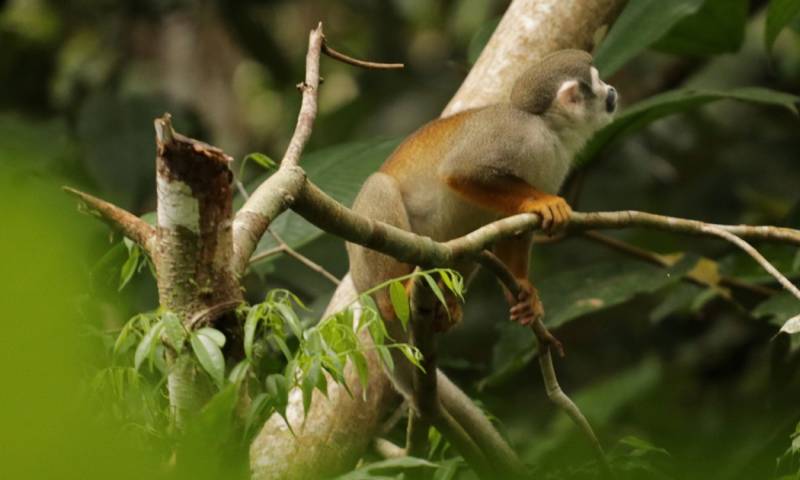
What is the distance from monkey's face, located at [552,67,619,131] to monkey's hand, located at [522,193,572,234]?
40 cm

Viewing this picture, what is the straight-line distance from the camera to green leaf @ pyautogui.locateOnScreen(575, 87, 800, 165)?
3018 mm

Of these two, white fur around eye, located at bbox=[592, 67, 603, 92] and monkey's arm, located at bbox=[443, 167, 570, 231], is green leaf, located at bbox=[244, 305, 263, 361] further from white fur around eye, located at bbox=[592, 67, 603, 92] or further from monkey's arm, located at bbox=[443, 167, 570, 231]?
white fur around eye, located at bbox=[592, 67, 603, 92]

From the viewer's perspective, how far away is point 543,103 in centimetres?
277

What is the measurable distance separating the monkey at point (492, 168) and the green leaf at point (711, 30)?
754 mm

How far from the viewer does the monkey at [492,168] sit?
2.57 m

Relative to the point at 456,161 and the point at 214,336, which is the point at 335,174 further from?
the point at 214,336

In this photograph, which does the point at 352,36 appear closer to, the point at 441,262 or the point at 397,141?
the point at 397,141

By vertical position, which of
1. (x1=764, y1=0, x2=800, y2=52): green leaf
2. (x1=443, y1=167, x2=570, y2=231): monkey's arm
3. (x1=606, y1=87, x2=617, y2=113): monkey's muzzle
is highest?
(x1=764, y1=0, x2=800, y2=52): green leaf

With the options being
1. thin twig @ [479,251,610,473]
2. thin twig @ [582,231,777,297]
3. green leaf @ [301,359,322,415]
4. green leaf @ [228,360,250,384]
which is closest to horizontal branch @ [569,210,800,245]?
thin twig @ [479,251,610,473]

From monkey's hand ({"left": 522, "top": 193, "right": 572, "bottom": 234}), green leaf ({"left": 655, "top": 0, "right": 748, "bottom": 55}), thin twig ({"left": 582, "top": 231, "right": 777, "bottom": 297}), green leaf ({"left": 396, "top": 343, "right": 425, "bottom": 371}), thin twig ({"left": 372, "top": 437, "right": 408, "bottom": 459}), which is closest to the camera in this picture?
green leaf ({"left": 396, "top": 343, "right": 425, "bottom": 371})

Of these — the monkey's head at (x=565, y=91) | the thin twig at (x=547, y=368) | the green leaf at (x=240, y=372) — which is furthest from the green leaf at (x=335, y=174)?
the green leaf at (x=240, y=372)

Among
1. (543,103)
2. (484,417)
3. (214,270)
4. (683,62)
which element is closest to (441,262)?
(214,270)

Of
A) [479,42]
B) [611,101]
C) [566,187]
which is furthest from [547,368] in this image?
[566,187]

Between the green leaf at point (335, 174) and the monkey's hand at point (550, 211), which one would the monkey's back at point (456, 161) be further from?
the green leaf at point (335, 174)
